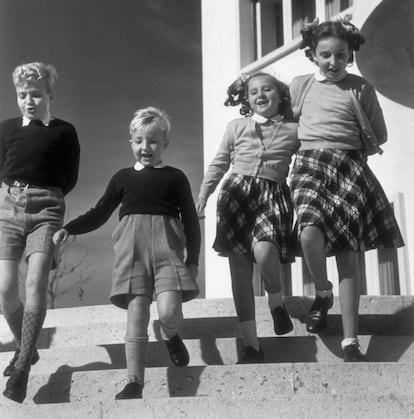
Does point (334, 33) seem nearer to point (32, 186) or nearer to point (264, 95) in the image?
point (264, 95)

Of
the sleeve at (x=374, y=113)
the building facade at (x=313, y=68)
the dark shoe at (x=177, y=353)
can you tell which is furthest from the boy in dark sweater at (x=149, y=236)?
the building facade at (x=313, y=68)

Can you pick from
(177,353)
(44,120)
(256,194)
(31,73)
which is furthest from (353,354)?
(31,73)

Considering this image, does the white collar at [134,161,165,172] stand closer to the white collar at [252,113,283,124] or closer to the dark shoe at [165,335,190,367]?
the white collar at [252,113,283,124]

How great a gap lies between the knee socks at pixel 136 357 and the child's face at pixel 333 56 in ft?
5.72

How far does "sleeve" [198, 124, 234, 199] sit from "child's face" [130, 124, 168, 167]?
325 mm

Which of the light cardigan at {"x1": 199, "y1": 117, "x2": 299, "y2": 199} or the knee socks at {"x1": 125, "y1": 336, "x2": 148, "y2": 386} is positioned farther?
the light cardigan at {"x1": 199, "y1": 117, "x2": 299, "y2": 199}

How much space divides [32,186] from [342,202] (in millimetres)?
1611

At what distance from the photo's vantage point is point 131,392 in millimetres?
3561

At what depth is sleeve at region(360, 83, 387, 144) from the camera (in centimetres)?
422

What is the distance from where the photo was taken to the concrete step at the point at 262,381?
3.59 metres

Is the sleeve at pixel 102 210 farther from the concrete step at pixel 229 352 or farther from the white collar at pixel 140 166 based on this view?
the concrete step at pixel 229 352

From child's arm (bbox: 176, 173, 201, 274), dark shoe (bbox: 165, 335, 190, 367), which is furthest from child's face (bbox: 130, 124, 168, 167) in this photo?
dark shoe (bbox: 165, 335, 190, 367)

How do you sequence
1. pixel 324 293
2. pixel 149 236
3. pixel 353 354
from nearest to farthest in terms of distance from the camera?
pixel 353 354, pixel 149 236, pixel 324 293

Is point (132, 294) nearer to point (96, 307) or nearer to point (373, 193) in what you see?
point (373, 193)
